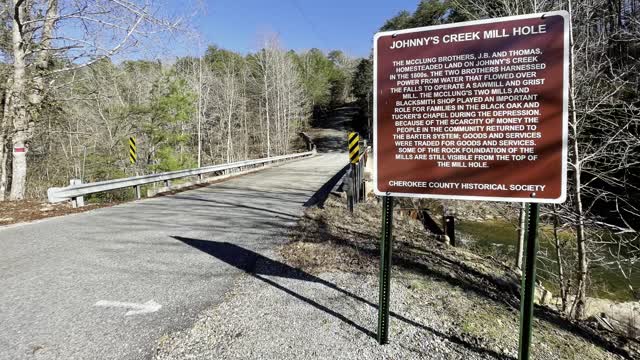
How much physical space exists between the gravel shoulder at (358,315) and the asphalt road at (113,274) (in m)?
0.39

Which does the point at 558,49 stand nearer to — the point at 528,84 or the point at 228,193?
the point at 528,84

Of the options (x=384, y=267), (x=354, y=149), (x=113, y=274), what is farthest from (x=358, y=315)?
(x=354, y=149)

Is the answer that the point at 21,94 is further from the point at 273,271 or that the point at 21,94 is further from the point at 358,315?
the point at 358,315

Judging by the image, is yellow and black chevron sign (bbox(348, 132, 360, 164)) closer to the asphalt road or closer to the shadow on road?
the asphalt road

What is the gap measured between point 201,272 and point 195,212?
176 inches

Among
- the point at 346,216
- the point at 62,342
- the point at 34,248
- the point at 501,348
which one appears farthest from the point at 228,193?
the point at 501,348

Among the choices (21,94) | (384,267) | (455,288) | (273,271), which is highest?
(21,94)

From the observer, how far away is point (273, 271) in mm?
5031

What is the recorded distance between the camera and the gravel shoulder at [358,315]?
319 cm

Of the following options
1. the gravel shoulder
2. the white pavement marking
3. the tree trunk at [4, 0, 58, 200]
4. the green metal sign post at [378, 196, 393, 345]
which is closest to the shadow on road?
the gravel shoulder

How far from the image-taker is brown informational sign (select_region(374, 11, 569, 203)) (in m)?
2.64

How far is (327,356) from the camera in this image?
10.0 ft

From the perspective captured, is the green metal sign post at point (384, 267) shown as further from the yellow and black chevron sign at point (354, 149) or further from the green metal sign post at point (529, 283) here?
the yellow and black chevron sign at point (354, 149)

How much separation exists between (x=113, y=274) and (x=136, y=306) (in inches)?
47.0
